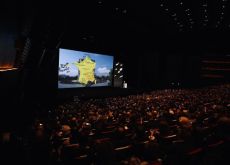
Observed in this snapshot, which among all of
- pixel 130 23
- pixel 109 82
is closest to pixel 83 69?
pixel 109 82

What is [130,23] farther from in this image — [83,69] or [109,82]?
[109,82]

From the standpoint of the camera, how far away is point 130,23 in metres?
25.5

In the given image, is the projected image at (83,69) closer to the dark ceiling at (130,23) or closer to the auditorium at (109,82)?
the auditorium at (109,82)

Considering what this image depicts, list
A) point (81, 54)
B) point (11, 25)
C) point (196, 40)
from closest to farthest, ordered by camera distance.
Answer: point (11, 25) < point (81, 54) < point (196, 40)

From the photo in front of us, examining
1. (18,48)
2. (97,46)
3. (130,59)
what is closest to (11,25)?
(18,48)

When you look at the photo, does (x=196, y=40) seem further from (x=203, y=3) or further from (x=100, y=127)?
(x=100, y=127)

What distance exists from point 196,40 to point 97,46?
1207 cm

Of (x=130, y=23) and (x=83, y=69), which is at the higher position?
(x=130, y=23)

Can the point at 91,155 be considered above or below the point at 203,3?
below

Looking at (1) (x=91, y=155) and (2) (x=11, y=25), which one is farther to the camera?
(2) (x=11, y=25)

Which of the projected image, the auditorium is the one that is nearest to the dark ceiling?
the auditorium

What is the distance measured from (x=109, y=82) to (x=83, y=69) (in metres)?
5.77

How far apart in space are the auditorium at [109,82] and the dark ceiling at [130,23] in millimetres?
74

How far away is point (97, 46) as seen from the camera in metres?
30.5
